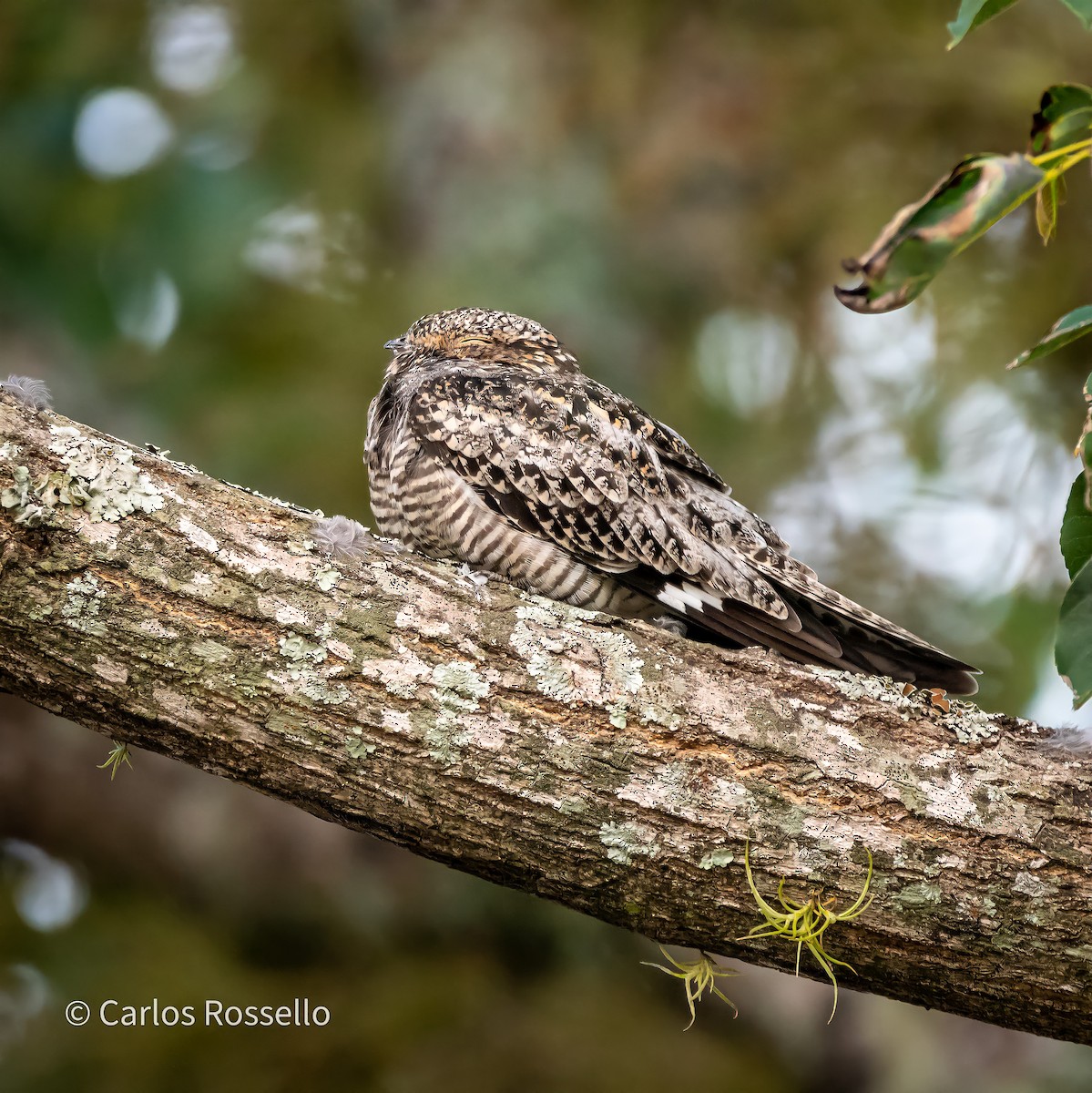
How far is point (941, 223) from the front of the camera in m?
1.32

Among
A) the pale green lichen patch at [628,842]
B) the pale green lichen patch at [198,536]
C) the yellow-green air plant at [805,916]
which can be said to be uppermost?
the pale green lichen patch at [198,536]

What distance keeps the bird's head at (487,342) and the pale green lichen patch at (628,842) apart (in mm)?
1847

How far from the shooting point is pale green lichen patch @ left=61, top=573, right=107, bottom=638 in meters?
2.11

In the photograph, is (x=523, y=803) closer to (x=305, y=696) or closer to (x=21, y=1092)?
(x=305, y=696)

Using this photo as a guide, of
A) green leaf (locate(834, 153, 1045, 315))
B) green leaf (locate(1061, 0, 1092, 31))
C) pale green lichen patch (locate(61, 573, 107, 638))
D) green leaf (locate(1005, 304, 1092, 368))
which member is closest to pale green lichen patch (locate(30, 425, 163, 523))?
pale green lichen patch (locate(61, 573, 107, 638))

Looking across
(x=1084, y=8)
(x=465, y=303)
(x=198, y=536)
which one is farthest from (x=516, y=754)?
(x=465, y=303)

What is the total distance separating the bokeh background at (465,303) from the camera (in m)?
4.34

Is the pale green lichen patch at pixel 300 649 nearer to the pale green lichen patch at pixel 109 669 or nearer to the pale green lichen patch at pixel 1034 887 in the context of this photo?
the pale green lichen patch at pixel 109 669

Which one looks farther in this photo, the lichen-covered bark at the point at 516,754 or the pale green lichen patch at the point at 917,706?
the pale green lichen patch at the point at 917,706

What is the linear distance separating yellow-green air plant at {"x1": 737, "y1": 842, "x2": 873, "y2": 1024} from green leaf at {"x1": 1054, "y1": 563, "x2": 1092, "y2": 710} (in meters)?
0.69

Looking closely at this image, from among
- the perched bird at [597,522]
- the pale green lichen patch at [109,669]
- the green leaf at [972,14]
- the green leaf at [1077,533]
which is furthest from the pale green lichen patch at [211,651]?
the green leaf at [972,14]

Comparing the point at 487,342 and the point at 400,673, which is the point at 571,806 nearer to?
the point at 400,673

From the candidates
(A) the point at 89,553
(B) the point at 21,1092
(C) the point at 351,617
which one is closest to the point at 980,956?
(C) the point at 351,617

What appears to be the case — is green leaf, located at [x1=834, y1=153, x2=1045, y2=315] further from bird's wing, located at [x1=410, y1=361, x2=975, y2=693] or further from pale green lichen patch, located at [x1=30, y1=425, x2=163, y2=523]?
bird's wing, located at [x1=410, y1=361, x2=975, y2=693]
